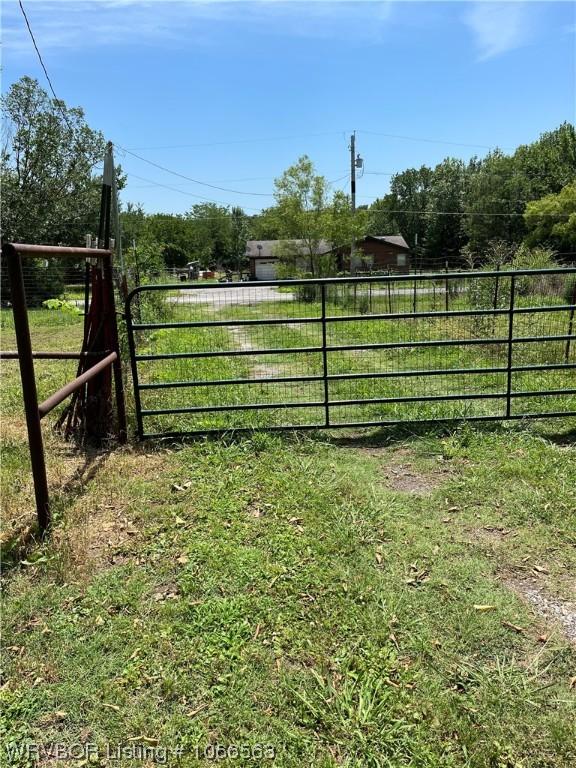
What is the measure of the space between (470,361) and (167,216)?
66.0 meters

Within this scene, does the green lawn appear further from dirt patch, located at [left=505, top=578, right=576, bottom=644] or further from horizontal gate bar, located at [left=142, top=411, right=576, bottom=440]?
horizontal gate bar, located at [left=142, top=411, right=576, bottom=440]

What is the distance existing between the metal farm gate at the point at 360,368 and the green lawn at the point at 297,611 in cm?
77

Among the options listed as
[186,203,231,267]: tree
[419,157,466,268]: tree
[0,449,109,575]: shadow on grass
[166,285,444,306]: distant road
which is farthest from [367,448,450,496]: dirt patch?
[186,203,231,267]: tree

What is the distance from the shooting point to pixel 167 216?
67.6 meters

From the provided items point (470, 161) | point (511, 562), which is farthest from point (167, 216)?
point (511, 562)

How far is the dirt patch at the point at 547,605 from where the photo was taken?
7.95 ft

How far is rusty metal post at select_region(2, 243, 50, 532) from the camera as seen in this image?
9.24 ft

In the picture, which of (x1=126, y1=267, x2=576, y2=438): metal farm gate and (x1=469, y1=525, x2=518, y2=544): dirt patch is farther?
(x1=126, y1=267, x2=576, y2=438): metal farm gate

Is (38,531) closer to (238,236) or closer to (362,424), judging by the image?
(362,424)

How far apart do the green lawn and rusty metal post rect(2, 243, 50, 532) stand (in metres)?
0.27

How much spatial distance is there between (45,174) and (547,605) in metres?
30.2

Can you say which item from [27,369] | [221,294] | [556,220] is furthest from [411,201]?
[27,369]

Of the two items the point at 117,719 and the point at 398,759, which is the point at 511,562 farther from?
the point at 117,719

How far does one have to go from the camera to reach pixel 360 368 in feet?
24.3
